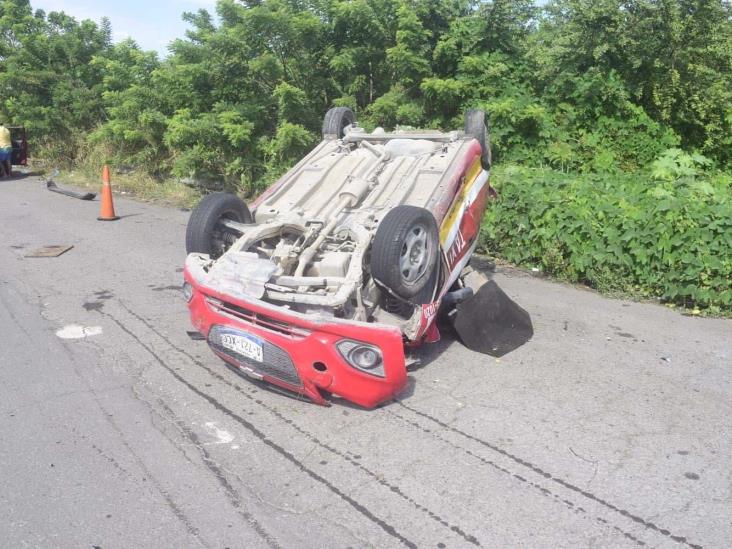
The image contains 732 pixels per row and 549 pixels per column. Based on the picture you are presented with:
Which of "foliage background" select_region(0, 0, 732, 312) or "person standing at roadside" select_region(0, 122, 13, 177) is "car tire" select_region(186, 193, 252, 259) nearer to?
"foliage background" select_region(0, 0, 732, 312)

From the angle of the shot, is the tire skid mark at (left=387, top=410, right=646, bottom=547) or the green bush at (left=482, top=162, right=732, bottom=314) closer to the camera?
the tire skid mark at (left=387, top=410, right=646, bottom=547)

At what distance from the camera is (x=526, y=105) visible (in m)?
9.77

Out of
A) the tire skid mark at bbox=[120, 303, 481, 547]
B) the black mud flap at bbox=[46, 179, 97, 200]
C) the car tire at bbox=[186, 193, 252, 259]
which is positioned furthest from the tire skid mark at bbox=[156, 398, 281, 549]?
the black mud flap at bbox=[46, 179, 97, 200]

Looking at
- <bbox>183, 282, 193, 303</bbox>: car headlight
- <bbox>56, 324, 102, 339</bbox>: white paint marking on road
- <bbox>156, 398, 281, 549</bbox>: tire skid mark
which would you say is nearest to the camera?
<bbox>156, 398, 281, 549</bbox>: tire skid mark

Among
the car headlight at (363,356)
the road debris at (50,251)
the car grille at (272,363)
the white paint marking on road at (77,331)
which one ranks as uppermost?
the car headlight at (363,356)

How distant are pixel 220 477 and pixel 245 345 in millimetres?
970

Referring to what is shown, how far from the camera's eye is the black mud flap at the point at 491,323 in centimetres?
532

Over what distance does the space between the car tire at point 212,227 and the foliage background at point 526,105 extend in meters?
3.66

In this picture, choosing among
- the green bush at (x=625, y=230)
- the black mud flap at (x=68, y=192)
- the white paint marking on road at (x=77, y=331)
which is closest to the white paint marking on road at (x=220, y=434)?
the white paint marking on road at (x=77, y=331)

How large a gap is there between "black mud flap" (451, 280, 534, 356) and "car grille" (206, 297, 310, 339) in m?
1.73

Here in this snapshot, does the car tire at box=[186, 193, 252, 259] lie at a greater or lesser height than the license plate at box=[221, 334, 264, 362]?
greater

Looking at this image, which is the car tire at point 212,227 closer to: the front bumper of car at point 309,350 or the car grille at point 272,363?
the front bumper of car at point 309,350

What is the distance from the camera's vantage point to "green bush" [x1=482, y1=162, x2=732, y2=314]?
20.6ft

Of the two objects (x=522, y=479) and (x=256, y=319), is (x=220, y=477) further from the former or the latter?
(x=522, y=479)
